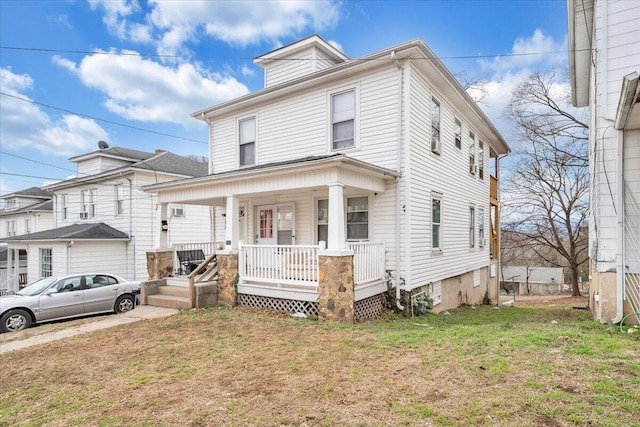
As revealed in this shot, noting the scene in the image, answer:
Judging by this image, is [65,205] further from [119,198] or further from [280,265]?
[280,265]

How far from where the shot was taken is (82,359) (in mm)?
A: 5691

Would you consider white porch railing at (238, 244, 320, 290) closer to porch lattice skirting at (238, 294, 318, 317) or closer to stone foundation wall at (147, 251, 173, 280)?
porch lattice skirting at (238, 294, 318, 317)

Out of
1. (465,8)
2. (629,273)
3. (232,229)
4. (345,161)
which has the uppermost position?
(465,8)

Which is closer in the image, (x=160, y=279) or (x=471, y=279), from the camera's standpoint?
(x=160, y=279)

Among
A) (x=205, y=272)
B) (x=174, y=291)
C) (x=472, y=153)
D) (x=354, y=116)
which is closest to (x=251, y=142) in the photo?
(x=354, y=116)

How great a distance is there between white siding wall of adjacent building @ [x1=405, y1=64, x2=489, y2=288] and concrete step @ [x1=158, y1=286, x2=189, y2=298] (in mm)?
6111

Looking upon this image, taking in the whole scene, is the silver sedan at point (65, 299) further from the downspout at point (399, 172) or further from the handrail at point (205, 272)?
the downspout at point (399, 172)

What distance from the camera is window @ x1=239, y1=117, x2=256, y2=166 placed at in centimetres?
1164

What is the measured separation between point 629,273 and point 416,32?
9.93 metres

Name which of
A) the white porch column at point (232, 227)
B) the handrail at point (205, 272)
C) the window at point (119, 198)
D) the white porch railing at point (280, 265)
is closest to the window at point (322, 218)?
the white porch railing at point (280, 265)

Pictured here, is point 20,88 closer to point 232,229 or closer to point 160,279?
point 160,279

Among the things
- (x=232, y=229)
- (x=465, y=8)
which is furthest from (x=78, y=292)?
(x=465, y=8)

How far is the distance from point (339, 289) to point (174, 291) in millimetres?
5519

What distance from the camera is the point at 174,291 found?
10273 mm
